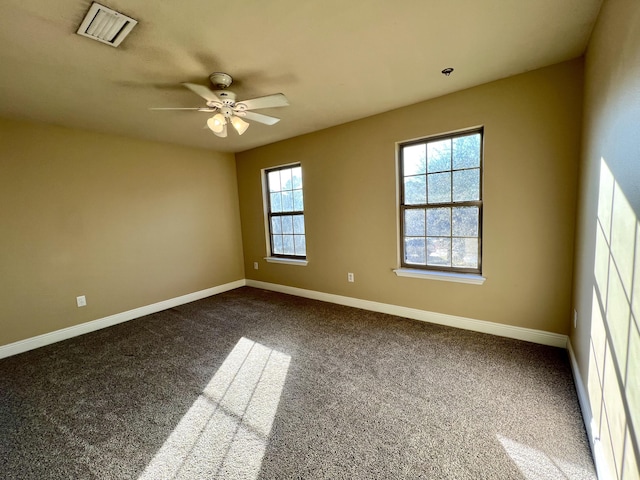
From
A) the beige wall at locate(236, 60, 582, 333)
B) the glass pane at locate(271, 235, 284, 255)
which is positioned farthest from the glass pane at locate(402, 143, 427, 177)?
the glass pane at locate(271, 235, 284, 255)

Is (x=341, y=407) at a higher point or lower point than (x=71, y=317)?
lower

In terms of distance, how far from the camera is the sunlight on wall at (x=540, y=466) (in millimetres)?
1320

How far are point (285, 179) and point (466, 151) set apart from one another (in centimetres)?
260

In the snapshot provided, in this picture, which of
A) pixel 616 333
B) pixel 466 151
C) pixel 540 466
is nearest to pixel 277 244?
pixel 466 151

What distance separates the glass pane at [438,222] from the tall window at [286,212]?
1867mm

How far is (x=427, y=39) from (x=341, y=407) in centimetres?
252

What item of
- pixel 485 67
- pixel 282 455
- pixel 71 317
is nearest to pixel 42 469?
pixel 282 455

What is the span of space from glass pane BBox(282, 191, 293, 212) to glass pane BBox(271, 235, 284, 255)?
0.50 m

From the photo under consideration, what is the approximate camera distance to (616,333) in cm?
118

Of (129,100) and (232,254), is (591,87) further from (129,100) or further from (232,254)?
Result: (232,254)

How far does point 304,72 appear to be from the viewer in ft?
7.32

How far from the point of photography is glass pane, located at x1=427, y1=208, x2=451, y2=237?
2.98 meters

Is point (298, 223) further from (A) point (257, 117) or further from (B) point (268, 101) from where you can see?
(B) point (268, 101)

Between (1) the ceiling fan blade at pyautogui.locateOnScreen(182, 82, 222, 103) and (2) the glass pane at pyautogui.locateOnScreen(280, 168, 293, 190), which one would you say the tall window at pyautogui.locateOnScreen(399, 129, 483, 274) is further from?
(1) the ceiling fan blade at pyautogui.locateOnScreen(182, 82, 222, 103)
